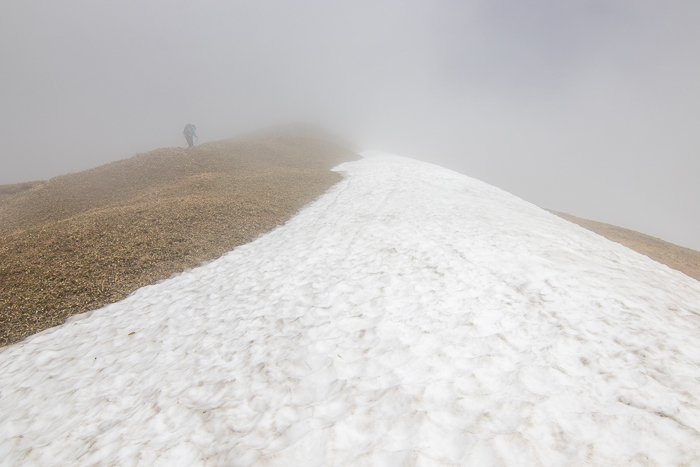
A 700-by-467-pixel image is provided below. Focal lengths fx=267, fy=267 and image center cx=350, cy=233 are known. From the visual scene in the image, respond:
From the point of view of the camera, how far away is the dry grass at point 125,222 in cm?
770

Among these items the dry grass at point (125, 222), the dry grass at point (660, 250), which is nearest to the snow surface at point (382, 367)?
the dry grass at point (125, 222)

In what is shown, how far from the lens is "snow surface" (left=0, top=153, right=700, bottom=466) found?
3252 millimetres

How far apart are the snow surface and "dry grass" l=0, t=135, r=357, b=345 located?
110 centimetres

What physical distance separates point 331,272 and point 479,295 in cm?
408

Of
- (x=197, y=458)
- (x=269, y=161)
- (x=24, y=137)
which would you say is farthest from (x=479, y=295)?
(x=24, y=137)

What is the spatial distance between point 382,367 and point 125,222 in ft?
39.7

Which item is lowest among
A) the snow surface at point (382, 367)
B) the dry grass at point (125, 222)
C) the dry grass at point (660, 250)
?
the dry grass at point (660, 250)

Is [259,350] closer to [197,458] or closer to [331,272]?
[197,458]

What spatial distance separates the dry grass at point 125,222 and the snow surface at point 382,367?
1.10 meters

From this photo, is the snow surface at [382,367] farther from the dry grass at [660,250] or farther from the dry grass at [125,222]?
the dry grass at [660,250]

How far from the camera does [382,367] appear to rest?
4520 mm

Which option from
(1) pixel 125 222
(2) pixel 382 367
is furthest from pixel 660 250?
(1) pixel 125 222

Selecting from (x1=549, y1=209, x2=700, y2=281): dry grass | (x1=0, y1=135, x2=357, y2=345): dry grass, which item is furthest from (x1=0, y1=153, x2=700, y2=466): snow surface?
(x1=549, y1=209, x2=700, y2=281): dry grass

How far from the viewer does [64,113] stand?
419ft
